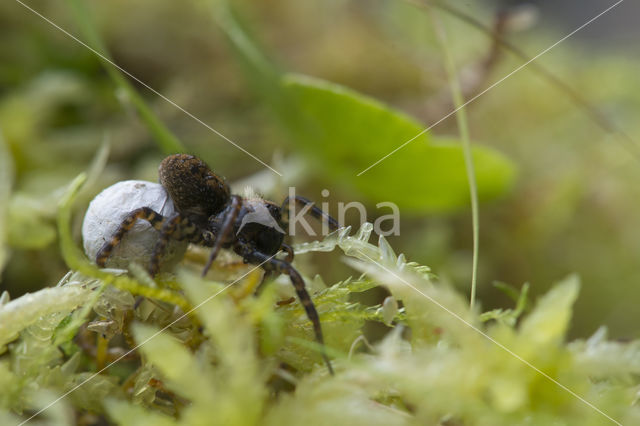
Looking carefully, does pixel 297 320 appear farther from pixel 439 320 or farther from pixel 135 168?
pixel 135 168

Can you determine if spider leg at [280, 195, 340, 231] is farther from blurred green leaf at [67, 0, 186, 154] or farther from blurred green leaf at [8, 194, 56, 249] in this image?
blurred green leaf at [8, 194, 56, 249]

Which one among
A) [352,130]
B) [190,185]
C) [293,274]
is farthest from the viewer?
[352,130]

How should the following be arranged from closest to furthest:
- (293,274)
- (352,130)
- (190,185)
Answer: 1. (293,274)
2. (190,185)
3. (352,130)

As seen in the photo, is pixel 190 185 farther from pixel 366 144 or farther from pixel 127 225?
pixel 366 144

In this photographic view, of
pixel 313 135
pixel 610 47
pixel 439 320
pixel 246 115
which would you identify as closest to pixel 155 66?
pixel 246 115

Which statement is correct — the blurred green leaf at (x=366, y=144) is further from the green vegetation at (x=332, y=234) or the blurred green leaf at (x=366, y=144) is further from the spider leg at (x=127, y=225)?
the spider leg at (x=127, y=225)

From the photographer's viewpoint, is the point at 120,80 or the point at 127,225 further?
the point at 120,80

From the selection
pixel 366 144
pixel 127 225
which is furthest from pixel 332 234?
pixel 366 144
